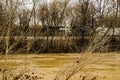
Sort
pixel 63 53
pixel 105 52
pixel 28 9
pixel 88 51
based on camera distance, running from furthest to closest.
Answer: pixel 63 53, pixel 28 9, pixel 105 52, pixel 88 51

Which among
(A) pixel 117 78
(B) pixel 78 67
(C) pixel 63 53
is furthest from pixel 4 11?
(C) pixel 63 53

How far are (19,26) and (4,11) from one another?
0.88 metres

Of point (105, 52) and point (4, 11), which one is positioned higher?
point (4, 11)

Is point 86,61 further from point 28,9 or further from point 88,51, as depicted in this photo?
point 28,9

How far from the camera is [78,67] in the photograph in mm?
5016

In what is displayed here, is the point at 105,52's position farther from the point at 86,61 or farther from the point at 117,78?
the point at 117,78

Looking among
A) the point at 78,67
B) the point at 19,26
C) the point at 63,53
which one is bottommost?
the point at 63,53

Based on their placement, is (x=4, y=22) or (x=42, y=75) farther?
(x=42, y=75)

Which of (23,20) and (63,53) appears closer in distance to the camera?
(23,20)

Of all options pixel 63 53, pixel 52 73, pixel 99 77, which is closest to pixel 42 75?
pixel 52 73

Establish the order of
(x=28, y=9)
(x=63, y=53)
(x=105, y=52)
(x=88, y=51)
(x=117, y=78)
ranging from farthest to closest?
(x=63, y=53) < (x=117, y=78) < (x=28, y=9) < (x=105, y=52) < (x=88, y=51)

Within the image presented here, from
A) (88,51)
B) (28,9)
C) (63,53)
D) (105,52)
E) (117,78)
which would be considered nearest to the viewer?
(88,51)

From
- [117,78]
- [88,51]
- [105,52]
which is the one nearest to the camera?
[88,51]

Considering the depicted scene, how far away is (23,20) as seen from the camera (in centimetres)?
643
